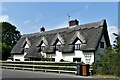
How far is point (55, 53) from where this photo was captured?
45.6 meters

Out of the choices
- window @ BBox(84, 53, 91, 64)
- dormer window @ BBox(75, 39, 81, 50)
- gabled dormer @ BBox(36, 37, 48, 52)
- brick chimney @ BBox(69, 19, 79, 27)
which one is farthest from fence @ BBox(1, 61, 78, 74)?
brick chimney @ BBox(69, 19, 79, 27)

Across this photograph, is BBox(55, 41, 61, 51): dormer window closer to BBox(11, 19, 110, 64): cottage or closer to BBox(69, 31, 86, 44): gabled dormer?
BBox(11, 19, 110, 64): cottage

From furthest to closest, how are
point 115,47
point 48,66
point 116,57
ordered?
point 48,66
point 115,47
point 116,57

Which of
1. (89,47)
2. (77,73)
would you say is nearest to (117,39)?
(77,73)

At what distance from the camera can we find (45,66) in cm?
3194

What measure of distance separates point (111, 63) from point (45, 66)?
32.1 feet

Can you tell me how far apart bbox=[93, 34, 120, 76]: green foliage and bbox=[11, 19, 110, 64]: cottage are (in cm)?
1199

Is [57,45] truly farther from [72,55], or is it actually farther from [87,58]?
[87,58]

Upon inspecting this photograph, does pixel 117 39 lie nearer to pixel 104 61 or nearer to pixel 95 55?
pixel 104 61

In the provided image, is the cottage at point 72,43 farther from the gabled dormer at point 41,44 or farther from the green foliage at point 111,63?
the green foliage at point 111,63

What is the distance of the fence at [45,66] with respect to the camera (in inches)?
1137

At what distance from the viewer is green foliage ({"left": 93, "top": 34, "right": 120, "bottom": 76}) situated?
23.9 meters

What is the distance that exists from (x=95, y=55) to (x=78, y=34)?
15.4ft

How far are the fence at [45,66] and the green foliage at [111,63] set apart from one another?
2772mm
